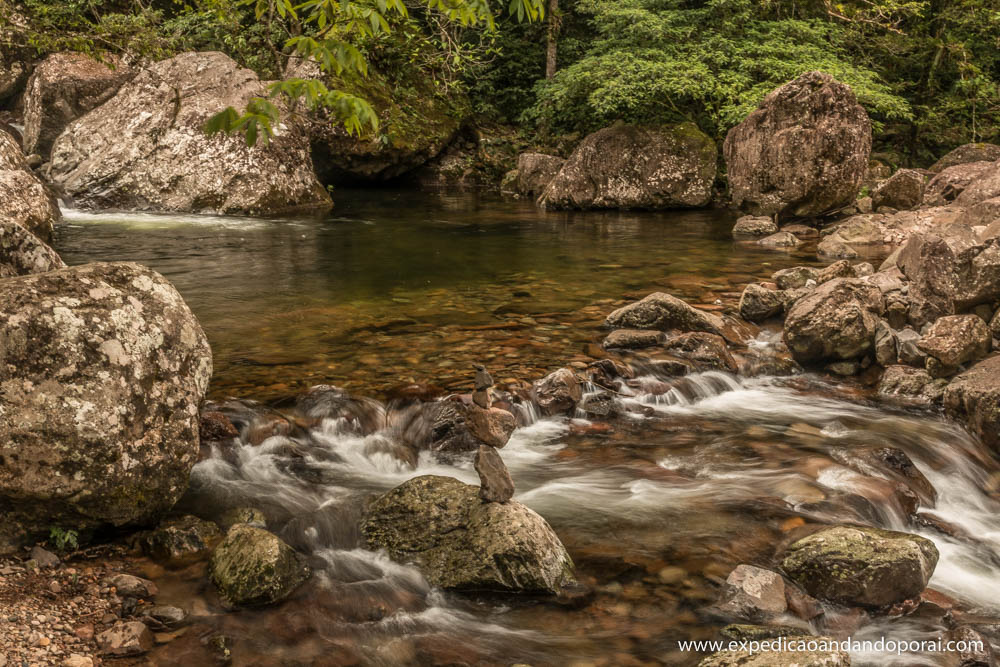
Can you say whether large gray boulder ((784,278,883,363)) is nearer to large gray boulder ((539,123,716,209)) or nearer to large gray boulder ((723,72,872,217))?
large gray boulder ((723,72,872,217))

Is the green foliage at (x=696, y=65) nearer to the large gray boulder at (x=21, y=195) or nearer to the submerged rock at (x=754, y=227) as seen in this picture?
the submerged rock at (x=754, y=227)

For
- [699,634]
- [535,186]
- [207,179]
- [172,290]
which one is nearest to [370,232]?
[207,179]

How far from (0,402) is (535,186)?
16218mm

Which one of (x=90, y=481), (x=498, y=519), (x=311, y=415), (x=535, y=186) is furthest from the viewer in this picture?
(x=535, y=186)

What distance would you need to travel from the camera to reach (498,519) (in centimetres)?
405

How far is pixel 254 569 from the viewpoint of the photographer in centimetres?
370

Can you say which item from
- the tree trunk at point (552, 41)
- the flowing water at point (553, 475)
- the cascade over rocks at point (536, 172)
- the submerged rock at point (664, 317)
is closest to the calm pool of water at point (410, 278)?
the flowing water at point (553, 475)

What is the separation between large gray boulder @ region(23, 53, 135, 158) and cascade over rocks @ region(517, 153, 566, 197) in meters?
10.3

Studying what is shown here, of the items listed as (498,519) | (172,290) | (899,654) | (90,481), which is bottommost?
(899,654)

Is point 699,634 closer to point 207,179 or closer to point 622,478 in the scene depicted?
point 622,478

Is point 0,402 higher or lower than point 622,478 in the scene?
higher

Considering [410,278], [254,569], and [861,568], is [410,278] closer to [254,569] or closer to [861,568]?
[254,569]

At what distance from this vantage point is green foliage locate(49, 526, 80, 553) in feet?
12.6

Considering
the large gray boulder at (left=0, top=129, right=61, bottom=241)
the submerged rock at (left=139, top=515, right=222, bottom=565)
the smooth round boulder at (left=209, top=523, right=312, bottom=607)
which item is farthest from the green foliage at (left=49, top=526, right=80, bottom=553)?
the large gray boulder at (left=0, top=129, right=61, bottom=241)
